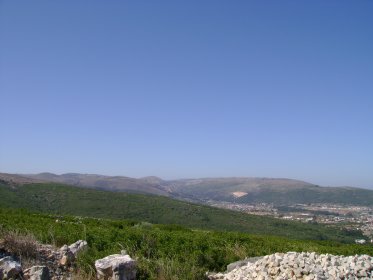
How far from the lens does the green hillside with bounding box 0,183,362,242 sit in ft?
198

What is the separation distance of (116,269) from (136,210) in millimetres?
60131

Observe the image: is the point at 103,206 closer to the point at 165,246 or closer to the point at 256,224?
the point at 256,224

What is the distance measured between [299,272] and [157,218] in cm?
5753

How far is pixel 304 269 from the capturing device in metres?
7.35

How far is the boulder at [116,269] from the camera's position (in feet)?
23.1

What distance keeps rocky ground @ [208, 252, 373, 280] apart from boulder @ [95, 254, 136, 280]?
1994mm

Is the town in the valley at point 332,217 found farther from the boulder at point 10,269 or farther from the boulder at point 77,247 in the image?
the boulder at point 10,269

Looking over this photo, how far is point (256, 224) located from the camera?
66625mm

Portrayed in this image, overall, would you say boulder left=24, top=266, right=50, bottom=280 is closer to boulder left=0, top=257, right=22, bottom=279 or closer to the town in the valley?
boulder left=0, top=257, right=22, bottom=279

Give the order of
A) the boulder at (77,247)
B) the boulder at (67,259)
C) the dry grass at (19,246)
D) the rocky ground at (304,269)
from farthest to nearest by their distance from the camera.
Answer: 1. the boulder at (77,247)
2. the dry grass at (19,246)
3. the boulder at (67,259)
4. the rocky ground at (304,269)

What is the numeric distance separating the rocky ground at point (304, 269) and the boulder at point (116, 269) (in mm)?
1994

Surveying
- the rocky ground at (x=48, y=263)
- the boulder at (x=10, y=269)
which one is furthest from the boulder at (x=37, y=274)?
the boulder at (x=10, y=269)

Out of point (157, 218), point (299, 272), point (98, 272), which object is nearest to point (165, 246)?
point (98, 272)

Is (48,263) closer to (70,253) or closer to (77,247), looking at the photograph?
(70,253)
